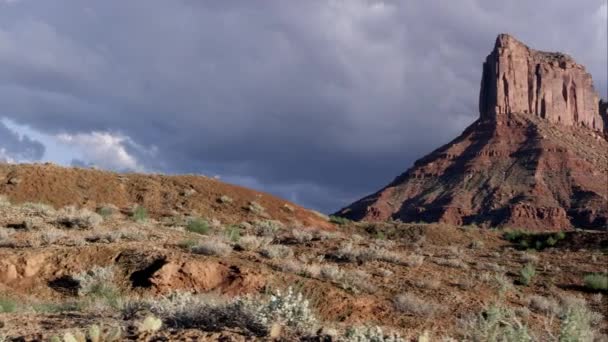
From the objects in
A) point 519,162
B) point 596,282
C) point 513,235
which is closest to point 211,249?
point 596,282

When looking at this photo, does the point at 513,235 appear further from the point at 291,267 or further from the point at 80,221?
the point at 80,221

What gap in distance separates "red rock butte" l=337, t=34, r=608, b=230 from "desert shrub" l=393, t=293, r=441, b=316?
8368 centimetres

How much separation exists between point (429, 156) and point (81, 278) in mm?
120829

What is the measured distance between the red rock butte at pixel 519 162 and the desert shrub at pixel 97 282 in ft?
279

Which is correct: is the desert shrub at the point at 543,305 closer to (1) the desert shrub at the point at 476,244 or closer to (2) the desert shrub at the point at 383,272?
(2) the desert shrub at the point at 383,272

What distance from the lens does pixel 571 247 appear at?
30.4 metres

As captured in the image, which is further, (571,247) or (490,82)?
(490,82)

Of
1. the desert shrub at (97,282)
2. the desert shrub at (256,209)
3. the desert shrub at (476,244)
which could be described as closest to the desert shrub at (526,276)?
the desert shrub at (97,282)

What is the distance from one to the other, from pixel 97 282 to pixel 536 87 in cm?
14239

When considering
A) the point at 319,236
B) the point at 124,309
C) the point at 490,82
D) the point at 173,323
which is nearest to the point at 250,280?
the point at 124,309

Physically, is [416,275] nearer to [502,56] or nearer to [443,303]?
[443,303]

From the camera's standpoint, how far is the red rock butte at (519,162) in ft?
317

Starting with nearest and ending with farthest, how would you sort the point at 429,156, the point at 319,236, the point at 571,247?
the point at 319,236, the point at 571,247, the point at 429,156

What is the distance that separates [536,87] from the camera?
142000 mm
